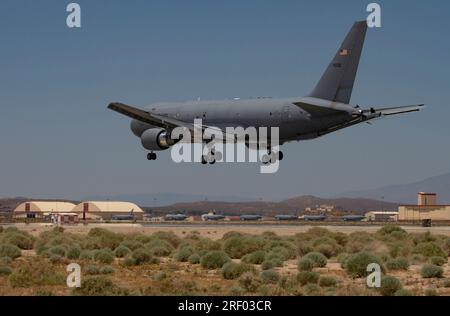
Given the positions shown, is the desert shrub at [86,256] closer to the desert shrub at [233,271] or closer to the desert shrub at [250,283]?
the desert shrub at [233,271]

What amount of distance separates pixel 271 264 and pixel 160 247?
11365 mm

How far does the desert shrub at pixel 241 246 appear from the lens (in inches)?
1828

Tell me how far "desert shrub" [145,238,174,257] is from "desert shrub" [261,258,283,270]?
8.94 m

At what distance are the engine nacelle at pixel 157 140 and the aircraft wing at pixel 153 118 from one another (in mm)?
569

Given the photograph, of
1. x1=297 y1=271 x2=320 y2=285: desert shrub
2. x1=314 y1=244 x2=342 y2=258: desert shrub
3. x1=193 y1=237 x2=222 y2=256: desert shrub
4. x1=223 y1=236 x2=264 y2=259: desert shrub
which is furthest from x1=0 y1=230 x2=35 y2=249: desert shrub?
x1=297 y1=271 x2=320 y2=285: desert shrub

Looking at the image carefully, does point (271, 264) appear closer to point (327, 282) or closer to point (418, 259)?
point (327, 282)

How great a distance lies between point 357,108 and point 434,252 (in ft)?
33.3

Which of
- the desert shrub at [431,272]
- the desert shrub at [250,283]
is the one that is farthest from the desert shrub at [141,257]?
the desert shrub at [431,272]

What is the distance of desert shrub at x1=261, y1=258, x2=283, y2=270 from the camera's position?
3853 centimetres

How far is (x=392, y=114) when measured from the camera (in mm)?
50344

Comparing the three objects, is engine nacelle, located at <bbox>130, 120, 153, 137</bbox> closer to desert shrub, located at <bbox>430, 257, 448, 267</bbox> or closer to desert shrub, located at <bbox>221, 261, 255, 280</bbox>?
desert shrub, located at <bbox>430, 257, 448, 267</bbox>

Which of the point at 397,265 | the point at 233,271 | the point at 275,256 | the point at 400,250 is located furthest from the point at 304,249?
the point at 233,271
